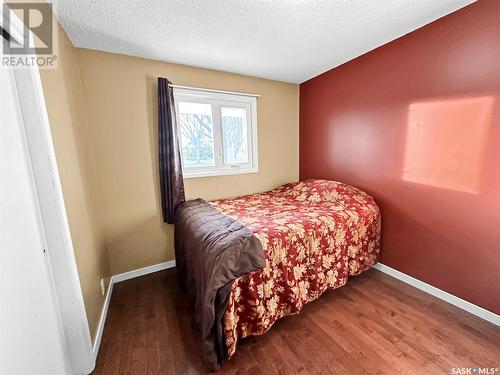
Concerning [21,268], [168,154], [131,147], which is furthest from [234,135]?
[21,268]

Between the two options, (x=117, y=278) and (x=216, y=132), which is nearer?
(x=117, y=278)

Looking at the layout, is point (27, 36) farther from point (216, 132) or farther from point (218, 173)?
point (218, 173)

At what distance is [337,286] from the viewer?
78.8 inches

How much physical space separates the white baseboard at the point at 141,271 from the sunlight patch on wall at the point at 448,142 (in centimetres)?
281

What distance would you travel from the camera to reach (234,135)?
289cm

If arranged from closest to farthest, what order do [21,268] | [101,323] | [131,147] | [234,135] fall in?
[21,268]
[101,323]
[131,147]
[234,135]

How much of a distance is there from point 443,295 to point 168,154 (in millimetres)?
2979

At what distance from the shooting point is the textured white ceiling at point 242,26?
4.98 ft

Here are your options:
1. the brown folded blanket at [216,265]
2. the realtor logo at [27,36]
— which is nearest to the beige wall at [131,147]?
the realtor logo at [27,36]

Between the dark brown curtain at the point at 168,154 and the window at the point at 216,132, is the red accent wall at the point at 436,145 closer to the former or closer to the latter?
the window at the point at 216,132

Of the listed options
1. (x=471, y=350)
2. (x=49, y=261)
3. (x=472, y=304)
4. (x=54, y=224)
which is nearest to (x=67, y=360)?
(x=49, y=261)

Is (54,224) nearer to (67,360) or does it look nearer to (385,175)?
(67,360)

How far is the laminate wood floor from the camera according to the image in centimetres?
133

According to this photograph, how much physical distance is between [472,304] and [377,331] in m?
0.89
